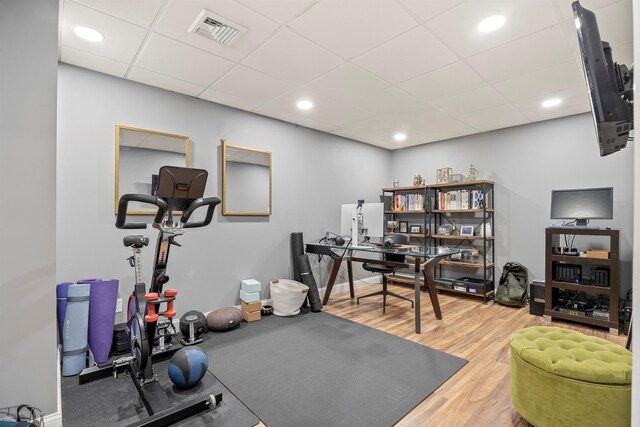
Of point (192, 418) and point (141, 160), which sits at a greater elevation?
point (141, 160)

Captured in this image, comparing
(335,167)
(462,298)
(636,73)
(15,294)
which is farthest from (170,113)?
(462,298)

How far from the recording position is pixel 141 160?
2.89 metres

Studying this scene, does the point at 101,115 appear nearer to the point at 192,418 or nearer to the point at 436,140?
the point at 192,418

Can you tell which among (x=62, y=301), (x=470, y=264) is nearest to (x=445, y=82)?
(x=470, y=264)

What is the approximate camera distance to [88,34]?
2145 millimetres

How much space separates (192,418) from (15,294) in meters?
1.18

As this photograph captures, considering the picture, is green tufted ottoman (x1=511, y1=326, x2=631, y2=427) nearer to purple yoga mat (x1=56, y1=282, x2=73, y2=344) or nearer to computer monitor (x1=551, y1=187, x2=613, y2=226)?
computer monitor (x1=551, y1=187, x2=613, y2=226)

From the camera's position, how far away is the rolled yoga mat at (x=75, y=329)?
222cm

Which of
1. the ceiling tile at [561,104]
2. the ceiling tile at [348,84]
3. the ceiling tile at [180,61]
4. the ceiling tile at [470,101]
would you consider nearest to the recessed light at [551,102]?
the ceiling tile at [561,104]

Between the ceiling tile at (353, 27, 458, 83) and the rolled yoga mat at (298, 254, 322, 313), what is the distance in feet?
7.89

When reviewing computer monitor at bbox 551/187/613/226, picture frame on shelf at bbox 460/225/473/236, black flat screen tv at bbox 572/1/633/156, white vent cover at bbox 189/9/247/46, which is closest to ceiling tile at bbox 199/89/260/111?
white vent cover at bbox 189/9/247/46

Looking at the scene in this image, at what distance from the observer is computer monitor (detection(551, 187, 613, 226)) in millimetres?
3268

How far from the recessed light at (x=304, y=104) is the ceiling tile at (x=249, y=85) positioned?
0.33m

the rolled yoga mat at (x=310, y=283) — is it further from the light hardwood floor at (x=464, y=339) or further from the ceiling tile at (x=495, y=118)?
the ceiling tile at (x=495, y=118)
